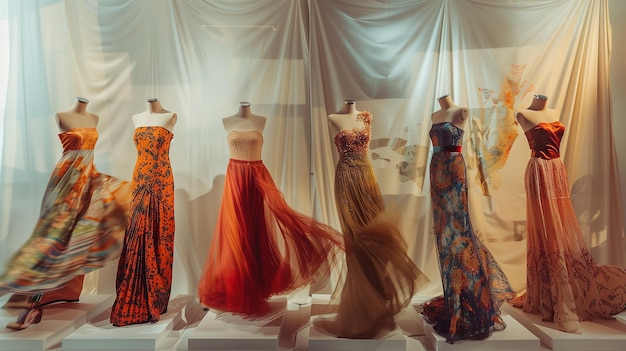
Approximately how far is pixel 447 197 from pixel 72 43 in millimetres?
3426

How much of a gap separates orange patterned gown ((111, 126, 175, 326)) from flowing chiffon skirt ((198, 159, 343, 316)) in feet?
1.06

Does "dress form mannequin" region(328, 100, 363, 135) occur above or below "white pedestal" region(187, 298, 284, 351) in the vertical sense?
above

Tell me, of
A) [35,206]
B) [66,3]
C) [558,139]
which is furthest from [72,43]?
[558,139]

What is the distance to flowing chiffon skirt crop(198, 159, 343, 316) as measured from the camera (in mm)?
3393

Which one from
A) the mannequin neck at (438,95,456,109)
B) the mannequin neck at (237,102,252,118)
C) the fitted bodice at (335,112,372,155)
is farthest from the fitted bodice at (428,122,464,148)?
the mannequin neck at (237,102,252,118)

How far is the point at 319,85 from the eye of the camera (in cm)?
429

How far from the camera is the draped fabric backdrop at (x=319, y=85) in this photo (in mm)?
4234

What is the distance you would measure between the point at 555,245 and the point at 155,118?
2912mm

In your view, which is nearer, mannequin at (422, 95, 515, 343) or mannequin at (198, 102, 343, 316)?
mannequin at (422, 95, 515, 343)

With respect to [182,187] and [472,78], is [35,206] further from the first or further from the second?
[472,78]

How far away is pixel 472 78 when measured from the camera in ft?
14.1

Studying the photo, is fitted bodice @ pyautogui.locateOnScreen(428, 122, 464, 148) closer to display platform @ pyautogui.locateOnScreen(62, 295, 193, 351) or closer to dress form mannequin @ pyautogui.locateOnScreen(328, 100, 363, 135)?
dress form mannequin @ pyautogui.locateOnScreen(328, 100, 363, 135)

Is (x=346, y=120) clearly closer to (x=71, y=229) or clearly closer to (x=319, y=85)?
(x=319, y=85)

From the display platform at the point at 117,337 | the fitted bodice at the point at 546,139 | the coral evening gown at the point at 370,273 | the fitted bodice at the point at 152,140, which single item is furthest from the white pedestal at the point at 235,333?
the fitted bodice at the point at 546,139
